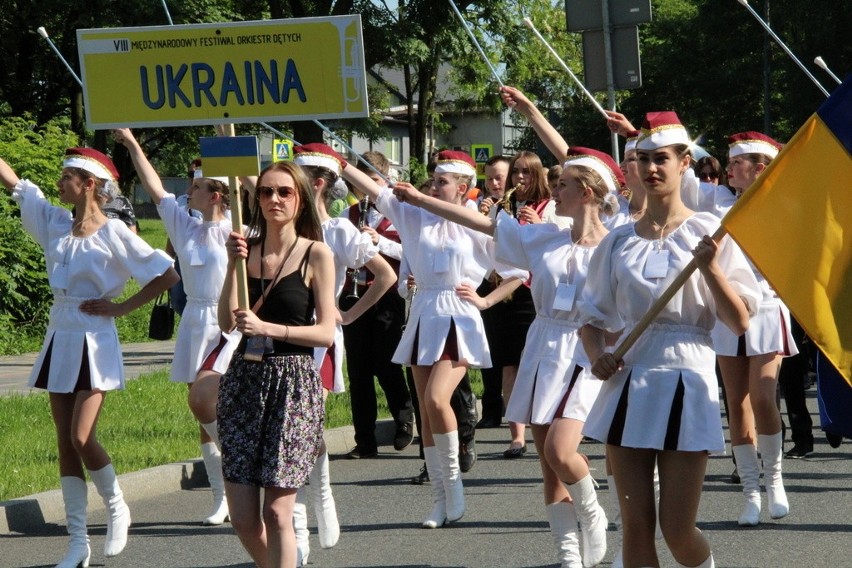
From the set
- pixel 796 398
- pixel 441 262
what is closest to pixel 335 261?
pixel 441 262

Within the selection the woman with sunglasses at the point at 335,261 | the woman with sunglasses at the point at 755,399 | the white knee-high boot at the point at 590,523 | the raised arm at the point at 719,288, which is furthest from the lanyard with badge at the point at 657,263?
the woman with sunglasses at the point at 755,399

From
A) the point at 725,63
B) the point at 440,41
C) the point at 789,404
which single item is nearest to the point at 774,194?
the point at 789,404

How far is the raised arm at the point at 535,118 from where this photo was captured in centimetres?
724

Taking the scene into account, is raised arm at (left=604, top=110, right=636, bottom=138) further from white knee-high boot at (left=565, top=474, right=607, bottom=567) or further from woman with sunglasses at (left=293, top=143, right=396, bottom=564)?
white knee-high boot at (left=565, top=474, right=607, bottom=567)

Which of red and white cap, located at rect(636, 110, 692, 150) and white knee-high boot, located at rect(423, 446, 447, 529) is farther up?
red and white cap, located at rect(636, 110, 692, 150)

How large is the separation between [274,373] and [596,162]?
2035 millimetres

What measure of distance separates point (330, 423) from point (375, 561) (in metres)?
4.70

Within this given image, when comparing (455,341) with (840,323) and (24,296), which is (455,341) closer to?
(840,323)

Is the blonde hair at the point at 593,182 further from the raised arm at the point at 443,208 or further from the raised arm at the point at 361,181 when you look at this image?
the raised arm at the point at 361,181

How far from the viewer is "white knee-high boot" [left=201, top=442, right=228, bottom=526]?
8484 mm

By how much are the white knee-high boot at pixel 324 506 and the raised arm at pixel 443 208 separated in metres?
1.59

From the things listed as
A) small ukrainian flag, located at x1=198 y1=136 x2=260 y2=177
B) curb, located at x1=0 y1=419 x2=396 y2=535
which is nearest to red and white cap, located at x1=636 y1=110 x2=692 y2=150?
small ukrainian flag, located at x1=198 y1=136 x2=260 y2=177

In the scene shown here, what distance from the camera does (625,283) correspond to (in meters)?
5.37

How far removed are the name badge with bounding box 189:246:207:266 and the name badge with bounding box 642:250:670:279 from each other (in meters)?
3.75
